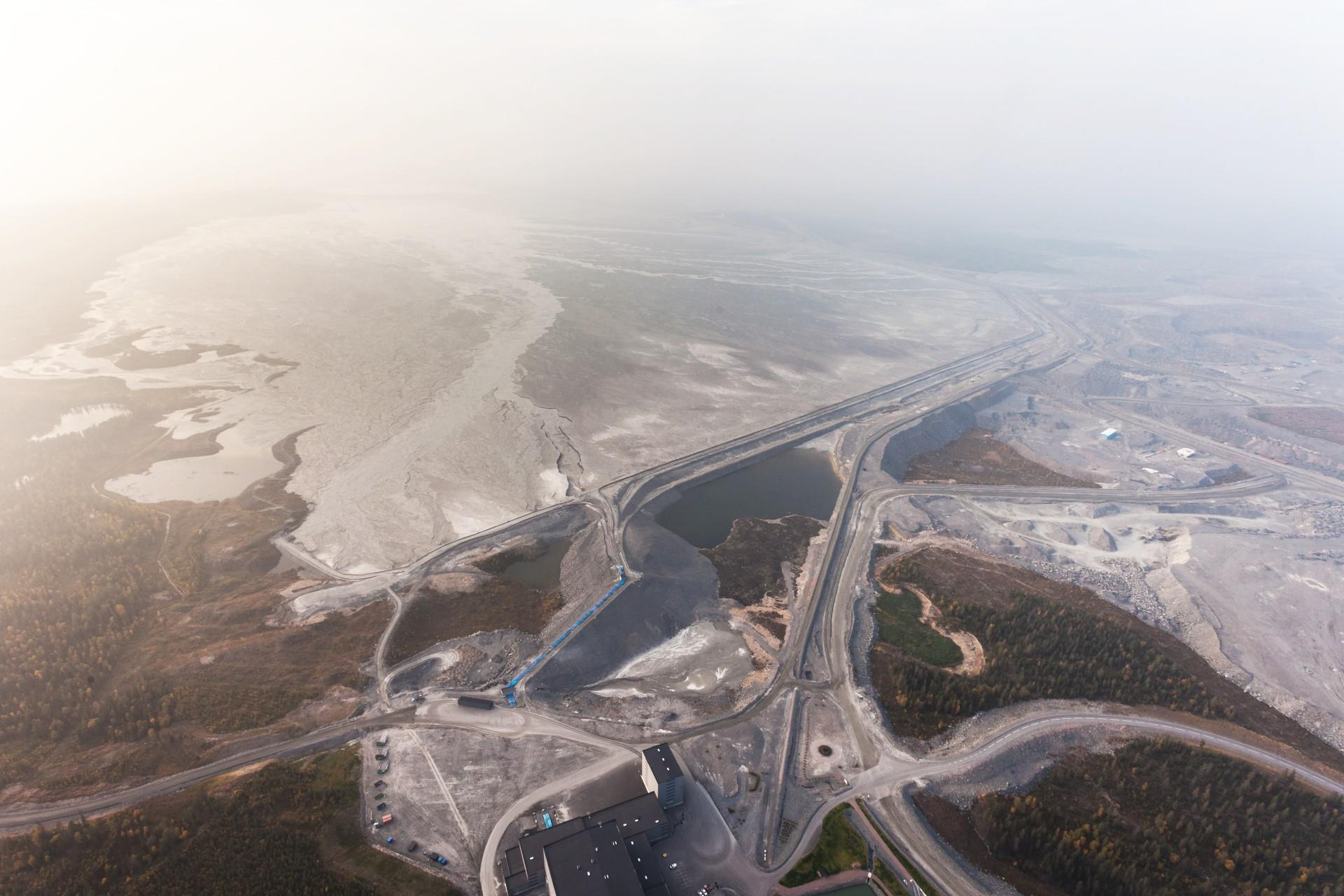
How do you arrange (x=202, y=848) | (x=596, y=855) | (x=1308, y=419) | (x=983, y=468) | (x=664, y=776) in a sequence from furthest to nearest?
(x=1308, y=419)
(x=983, y=468)
(x=664, y=776)
(x=202, y=848)
(x=596, y=855)

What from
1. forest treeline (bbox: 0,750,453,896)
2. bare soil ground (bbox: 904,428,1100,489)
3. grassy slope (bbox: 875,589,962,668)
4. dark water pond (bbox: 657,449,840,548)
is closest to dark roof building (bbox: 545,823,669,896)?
forest treeline (bbox: 0,750,453,896)

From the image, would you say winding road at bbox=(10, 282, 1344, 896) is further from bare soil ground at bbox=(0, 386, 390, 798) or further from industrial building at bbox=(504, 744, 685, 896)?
industrial building at bbox=(504, 744, 685, 896)

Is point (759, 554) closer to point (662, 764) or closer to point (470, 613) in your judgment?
point (470, 613)

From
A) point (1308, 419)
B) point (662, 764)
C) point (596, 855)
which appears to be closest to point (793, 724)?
point (662, 764)

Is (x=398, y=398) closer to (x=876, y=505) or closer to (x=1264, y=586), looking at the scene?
(x=876, y=505)

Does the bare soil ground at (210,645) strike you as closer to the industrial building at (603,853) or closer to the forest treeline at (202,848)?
the forest treeline at (202,848)

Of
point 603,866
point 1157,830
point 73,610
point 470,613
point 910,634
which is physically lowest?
point 73,610
